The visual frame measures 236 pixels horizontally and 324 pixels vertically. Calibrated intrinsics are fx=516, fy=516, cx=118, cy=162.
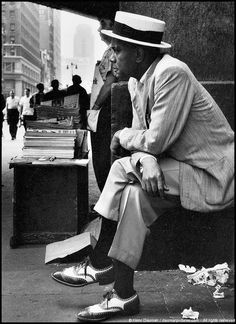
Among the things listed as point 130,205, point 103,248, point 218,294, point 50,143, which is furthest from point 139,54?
point 50,143

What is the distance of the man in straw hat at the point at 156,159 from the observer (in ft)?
9.59

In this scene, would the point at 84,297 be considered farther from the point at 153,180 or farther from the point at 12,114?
the point at 12,114

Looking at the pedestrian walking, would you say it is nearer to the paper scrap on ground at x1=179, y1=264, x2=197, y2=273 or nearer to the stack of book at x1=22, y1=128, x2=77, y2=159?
the stack of book at x1=22, y1=128, x2=77, y2=159

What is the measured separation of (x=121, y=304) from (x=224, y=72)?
180cm

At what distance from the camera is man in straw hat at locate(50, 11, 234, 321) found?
2.92m

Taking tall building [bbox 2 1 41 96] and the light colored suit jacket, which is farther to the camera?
tall building [bbox 2 1 41 96]

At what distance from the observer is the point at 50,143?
183 inches

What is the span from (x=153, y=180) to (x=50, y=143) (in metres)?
1.98

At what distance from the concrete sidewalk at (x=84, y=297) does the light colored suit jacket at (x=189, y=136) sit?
634 mm

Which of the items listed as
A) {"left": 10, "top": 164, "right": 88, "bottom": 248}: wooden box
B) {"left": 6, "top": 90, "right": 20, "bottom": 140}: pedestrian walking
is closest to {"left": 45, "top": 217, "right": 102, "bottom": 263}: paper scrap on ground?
{"left": 10, "top": 164, "right": 88, "bottom": 248}: wooden box

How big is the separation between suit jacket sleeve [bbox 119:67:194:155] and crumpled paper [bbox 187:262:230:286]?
1101 mm

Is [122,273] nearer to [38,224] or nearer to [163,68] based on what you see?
[163,68]

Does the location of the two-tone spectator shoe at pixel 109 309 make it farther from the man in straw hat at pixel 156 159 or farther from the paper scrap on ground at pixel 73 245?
the paper scrap on ground at pixel 73 245

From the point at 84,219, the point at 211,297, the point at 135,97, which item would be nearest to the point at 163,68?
the point at 135,97
